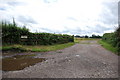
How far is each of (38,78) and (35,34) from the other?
13.0 metres

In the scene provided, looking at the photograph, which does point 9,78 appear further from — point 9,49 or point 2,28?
point 2,28

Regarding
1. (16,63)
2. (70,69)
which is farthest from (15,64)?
(70,69)

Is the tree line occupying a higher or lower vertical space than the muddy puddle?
higher

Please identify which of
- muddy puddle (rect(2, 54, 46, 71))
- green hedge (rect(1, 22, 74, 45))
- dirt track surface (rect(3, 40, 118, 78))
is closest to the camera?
dirt track surface (rect(3, 40, 118, 78))

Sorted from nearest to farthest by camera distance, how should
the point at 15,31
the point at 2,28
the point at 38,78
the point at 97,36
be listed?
the point at 38,78
the point at 2,28
the point at 15,31
the point at 97,36

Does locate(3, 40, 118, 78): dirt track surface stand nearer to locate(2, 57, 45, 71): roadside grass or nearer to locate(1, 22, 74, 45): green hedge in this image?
locate(2, 57, 45, 71): roadside grass

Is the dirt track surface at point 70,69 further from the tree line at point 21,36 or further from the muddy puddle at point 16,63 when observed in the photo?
A: the tree line at point 21,36

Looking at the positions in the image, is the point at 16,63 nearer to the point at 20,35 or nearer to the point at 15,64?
the point at 15,64

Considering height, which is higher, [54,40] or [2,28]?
[2,28]

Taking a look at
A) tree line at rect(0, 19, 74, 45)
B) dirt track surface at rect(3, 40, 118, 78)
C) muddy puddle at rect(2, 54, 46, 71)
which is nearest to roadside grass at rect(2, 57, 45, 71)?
muddy puddle at rect(2, 54, 46, 71)

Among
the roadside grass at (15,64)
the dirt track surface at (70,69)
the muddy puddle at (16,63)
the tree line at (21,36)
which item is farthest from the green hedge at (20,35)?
the dirt track surface at (70,69)

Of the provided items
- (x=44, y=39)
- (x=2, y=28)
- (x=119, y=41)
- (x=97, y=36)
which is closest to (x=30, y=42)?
(x=44, y=39)

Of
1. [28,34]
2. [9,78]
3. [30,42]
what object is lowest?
[9,78]

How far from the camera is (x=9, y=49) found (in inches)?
449
